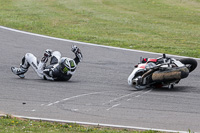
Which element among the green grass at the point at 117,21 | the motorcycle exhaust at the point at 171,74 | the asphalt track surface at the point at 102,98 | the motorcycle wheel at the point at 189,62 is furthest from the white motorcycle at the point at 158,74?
the green grass at the point at 117,21

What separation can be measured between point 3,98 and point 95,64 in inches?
190

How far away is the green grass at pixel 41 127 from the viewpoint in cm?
702

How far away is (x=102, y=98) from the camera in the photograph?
9.81 meters

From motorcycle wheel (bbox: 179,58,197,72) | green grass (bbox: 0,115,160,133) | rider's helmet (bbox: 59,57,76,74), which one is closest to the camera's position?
green grass (bbox: 0,115,160,133)

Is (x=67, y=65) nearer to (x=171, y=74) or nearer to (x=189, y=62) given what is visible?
(x=171, y=74)

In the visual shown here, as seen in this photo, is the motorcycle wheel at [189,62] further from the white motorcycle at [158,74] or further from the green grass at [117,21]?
the green grass at [117,21]

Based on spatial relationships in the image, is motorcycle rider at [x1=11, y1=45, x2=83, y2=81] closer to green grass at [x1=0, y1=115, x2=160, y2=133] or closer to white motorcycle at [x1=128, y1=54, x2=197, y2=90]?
white motorcycle at [x1=128, y1=54, x2=197, y2=90]

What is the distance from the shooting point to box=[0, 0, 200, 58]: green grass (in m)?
18.0

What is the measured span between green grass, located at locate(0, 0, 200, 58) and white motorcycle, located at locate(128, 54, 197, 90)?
5156 millimetres

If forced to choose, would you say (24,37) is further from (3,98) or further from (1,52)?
(3,98)

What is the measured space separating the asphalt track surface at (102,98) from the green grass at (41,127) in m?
0.55

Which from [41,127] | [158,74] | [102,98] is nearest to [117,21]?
[158,74]

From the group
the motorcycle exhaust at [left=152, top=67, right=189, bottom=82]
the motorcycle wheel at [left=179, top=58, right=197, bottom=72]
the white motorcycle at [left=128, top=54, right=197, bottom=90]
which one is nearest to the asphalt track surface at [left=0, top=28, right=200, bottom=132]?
the white motorcycle at [left=128, top=54, right=197, bottom=90]

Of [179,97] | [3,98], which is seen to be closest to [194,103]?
[179,97]
